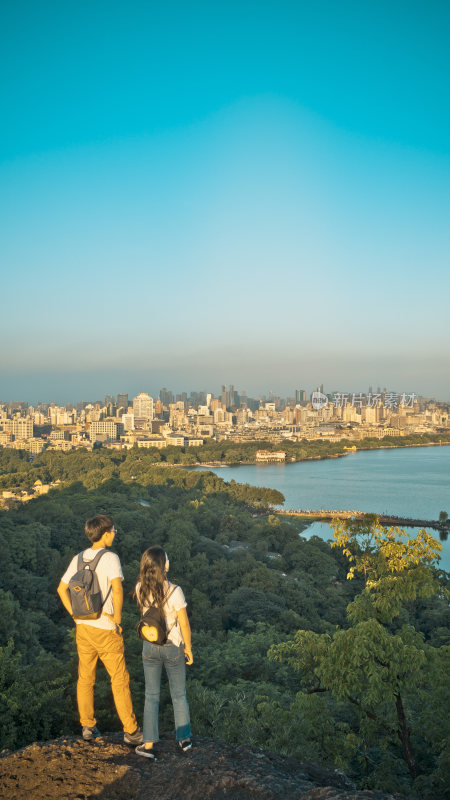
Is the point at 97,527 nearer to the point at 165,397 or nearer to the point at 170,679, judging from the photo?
the point at 170,679

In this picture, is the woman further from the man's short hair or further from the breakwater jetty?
the breakwater jetty

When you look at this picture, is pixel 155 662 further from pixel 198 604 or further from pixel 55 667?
pixel 198 604

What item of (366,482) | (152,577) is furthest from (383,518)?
(152,577)

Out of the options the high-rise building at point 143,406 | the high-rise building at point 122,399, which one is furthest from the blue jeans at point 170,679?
the high-rise building at point 122,399

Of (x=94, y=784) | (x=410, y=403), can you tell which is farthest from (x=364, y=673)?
(x=410, y=403)

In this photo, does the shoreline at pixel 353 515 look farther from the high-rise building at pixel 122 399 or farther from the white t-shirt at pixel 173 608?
the high-rise building at pixel 122 399

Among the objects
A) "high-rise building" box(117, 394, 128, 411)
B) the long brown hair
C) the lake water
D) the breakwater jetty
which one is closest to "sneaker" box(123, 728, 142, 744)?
the long brown hair
